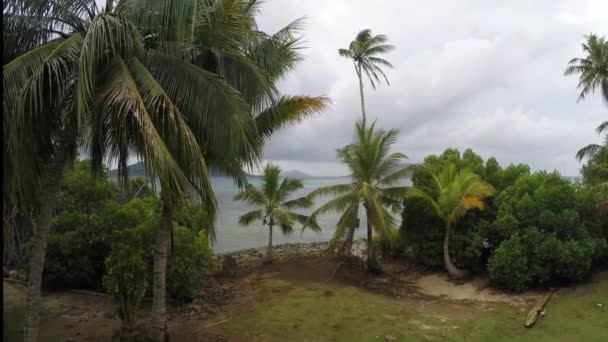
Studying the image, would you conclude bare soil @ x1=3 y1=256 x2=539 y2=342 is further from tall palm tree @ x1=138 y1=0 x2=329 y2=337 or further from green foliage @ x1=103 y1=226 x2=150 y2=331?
tall palm tree @ x1=138 y1=0 x2=329 y2=337

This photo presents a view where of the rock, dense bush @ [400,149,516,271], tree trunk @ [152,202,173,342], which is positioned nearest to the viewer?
tree trunk @ [152,202,173,342]

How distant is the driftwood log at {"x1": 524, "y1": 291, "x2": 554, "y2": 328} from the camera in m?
8.32

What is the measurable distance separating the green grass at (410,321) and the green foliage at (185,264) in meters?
1.42

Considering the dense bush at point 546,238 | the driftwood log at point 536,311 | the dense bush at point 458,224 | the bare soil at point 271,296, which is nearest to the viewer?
the bare soil at point 271,296

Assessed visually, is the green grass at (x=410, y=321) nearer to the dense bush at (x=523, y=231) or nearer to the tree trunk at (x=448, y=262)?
the dense bush at (x=523, y=231)

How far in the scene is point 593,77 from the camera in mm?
20297

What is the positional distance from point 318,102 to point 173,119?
154 inches

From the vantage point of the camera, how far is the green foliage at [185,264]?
29.7 ft

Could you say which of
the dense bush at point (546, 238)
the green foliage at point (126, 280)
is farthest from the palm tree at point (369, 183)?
the green foliage at point (126, 280)

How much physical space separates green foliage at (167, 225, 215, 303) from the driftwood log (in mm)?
7320

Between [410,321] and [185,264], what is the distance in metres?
5.26

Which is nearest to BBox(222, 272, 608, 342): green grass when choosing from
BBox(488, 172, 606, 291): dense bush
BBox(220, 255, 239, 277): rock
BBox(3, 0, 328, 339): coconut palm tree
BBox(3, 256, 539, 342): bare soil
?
BBox(3, 256, 539, 342): bare soil

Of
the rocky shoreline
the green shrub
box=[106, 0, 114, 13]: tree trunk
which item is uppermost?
box=[106, 0, 114, 13]: tree trunk

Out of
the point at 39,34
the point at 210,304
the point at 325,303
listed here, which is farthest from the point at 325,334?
the point at 39,34
